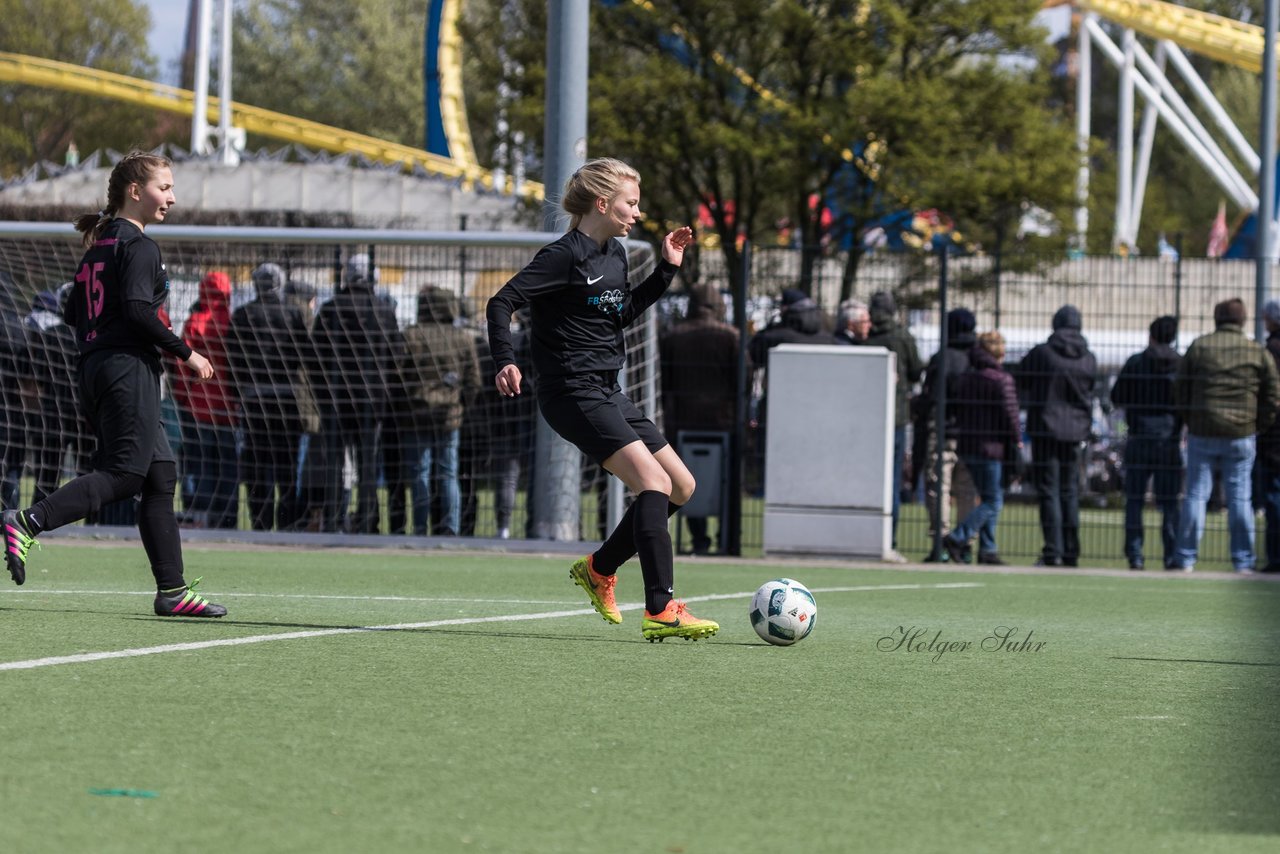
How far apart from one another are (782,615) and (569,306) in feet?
4.74

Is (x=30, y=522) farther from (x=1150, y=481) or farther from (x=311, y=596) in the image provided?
(x=1150, y=481)

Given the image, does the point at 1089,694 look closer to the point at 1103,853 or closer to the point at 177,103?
the point at 1103,853

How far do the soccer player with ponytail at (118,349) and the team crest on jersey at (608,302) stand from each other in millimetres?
1605

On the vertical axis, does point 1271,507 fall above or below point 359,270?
below

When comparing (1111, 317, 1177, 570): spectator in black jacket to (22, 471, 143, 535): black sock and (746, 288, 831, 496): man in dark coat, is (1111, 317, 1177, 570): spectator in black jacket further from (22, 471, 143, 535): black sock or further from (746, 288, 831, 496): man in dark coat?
(22, 471, 143, 535): black sock

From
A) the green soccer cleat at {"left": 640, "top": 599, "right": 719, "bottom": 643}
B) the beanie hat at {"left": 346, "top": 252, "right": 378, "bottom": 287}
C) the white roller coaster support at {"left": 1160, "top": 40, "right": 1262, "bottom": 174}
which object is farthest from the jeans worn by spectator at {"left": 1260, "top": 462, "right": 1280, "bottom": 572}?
the white roller coaster support at {"left": 1160, "top": 40, "right": 1262, "bottom": 174}

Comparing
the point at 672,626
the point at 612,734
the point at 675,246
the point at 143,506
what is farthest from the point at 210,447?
the point at 612,734

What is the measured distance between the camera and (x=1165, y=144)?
74312mm

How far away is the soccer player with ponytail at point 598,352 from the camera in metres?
7.20

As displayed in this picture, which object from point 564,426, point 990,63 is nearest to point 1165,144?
point 990,63

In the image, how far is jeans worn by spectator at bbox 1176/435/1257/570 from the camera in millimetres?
13461

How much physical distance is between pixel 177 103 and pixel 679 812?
166 feet

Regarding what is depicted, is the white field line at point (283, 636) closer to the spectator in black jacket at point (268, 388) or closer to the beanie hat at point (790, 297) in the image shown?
the beanie hat at point (790, 297)

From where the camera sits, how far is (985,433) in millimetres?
13867
